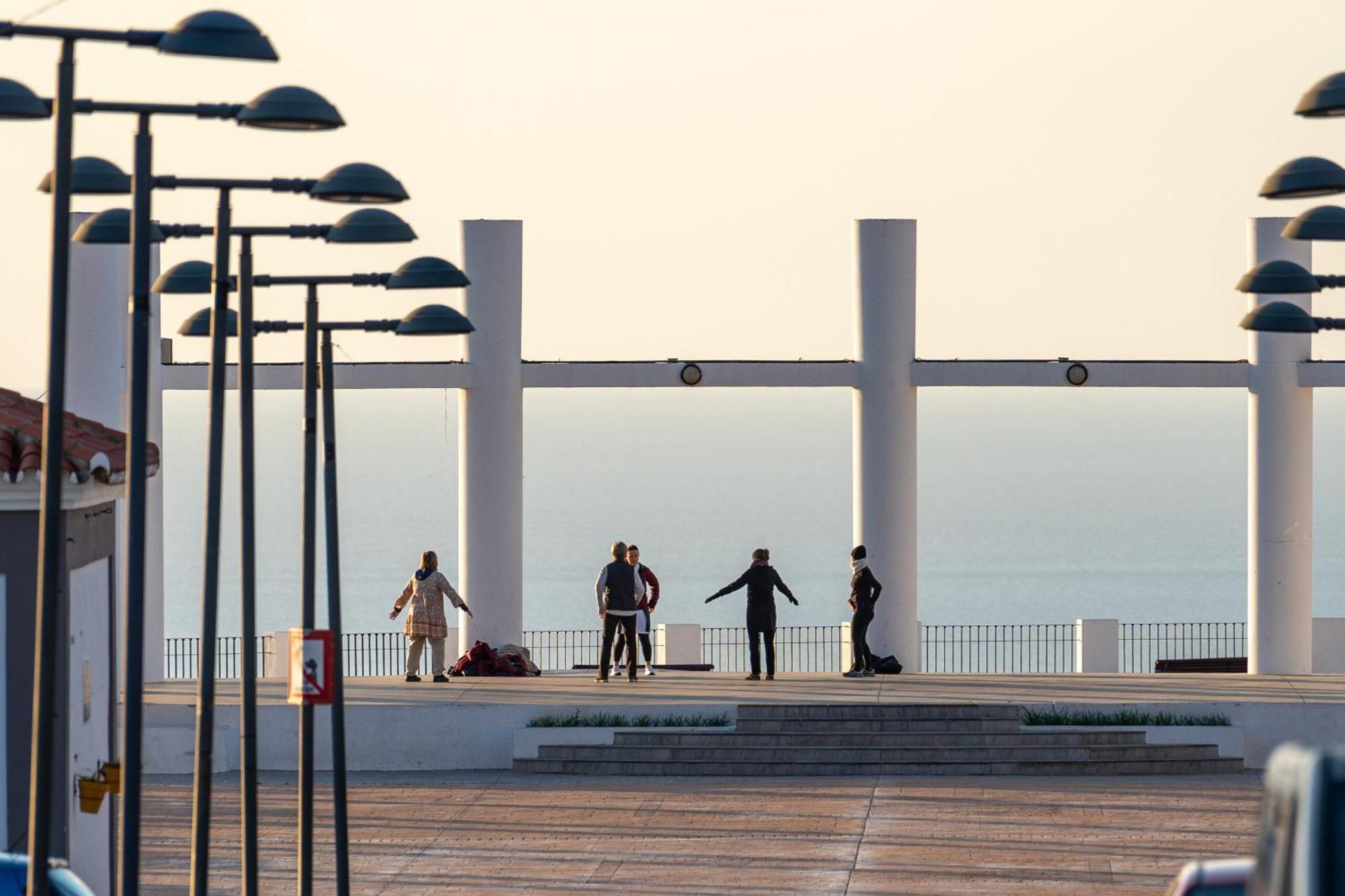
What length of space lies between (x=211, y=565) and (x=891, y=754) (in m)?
11.3

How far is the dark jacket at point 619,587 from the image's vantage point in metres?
26.4

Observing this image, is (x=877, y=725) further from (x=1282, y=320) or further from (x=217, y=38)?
(x=217, y=38)

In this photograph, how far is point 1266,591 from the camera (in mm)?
29672

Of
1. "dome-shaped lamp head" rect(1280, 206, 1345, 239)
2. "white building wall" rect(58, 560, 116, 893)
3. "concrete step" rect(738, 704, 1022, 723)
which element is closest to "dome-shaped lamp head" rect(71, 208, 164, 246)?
"white building wall" rect(58, 560, 116, 893)

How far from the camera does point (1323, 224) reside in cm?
1841

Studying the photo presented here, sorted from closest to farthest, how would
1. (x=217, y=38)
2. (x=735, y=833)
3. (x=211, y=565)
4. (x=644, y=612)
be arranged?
(x=217, y=38), (x=211, y=565), (x=735, y=833), (x=644, y=612)

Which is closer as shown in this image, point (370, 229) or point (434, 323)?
point (370, 229)

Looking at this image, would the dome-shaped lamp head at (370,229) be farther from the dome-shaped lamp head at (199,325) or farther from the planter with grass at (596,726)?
the planter with grass at (596,726)

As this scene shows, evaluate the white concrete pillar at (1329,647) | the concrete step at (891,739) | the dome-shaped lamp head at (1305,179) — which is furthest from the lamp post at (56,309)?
the white concrete pillar at (1329,647)

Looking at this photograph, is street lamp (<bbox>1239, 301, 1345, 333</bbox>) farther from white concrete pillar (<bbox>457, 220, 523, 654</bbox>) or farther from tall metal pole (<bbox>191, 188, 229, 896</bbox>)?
white concrete pillar (<bbox>457, 220, 523, 654</bbox>)

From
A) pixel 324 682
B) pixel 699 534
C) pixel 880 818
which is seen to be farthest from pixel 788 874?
pixel 699 534

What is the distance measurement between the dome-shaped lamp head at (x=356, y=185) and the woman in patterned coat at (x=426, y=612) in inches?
453

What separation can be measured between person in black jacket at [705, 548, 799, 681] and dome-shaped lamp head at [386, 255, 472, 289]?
32.0 ft

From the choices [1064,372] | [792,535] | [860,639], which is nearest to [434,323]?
[860,639]
